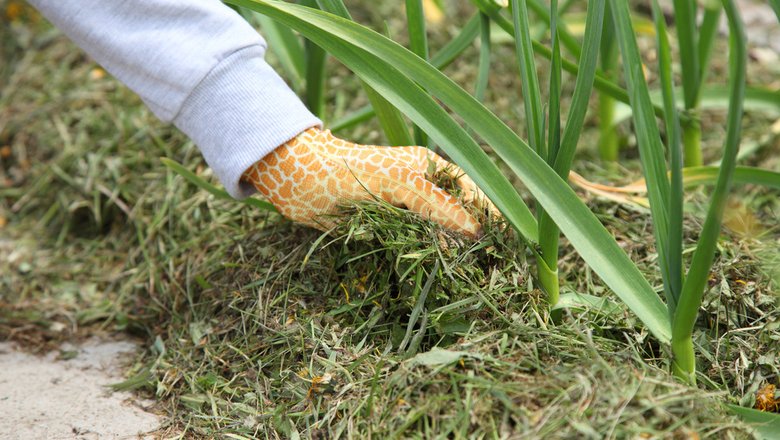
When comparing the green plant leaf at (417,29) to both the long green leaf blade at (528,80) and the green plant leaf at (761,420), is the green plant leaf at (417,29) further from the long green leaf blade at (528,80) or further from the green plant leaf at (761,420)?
the green plant leaf at (761,420)

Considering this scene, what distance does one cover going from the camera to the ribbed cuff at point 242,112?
1137mm

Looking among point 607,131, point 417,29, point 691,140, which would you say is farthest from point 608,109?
point 417,29

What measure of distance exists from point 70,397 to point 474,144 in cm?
73

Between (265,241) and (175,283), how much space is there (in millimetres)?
203

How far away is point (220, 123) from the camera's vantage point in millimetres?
1155

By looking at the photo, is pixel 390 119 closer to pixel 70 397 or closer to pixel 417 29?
pixel 417 29

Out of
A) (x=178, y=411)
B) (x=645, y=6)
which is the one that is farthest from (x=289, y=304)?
(x=645, y=6)

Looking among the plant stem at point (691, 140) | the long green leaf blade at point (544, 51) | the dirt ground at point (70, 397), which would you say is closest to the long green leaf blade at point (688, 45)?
the plant stem at point (691, 140)

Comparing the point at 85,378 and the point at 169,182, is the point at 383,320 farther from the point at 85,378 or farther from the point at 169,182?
the point at 169,182

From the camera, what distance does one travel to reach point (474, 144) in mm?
1089

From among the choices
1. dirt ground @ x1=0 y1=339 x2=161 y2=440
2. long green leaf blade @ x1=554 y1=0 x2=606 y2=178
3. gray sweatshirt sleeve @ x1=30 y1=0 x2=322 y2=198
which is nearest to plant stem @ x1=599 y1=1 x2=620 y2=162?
long green leaf blade @ x1=554 y1=0 x2=606 y2=178

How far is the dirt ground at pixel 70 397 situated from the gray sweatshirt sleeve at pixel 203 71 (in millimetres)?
372

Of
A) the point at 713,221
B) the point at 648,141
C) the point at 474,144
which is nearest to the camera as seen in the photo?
the point at 713,221

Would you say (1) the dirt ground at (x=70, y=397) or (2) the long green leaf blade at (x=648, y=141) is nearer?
(2) the long green leaf blade at (x=648, y=141)
